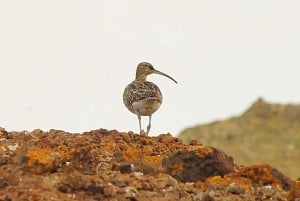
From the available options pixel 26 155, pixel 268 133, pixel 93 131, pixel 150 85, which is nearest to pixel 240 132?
pixel 268 133

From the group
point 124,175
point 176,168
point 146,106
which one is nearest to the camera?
point 124,175

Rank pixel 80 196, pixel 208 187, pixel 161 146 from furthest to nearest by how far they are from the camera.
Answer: pixel 161 146, pixel 208 187, pixel 80 196

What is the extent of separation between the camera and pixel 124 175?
1138 cm

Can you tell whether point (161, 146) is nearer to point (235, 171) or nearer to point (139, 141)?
point (139, 141)

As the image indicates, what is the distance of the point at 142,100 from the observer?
19078mm

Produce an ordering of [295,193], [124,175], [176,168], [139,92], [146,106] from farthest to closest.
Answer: [139,92] < [146,106] < [176,168] < [124,175] < [295,193]

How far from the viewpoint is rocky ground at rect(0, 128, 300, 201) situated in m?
10.8

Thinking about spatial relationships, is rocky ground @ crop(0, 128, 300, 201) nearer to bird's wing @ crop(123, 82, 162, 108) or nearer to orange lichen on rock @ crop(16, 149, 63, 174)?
orange lichen on rock @ crop(16, 149, 63, 174)

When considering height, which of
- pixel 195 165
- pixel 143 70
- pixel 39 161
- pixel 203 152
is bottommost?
pixel 39 161

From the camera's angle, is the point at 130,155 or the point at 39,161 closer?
the point at 39,161

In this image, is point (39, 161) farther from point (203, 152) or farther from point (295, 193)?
point (295, 193)

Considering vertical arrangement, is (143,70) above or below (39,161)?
above

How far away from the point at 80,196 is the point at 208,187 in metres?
1.47

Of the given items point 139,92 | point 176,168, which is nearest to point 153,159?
point 176,168
